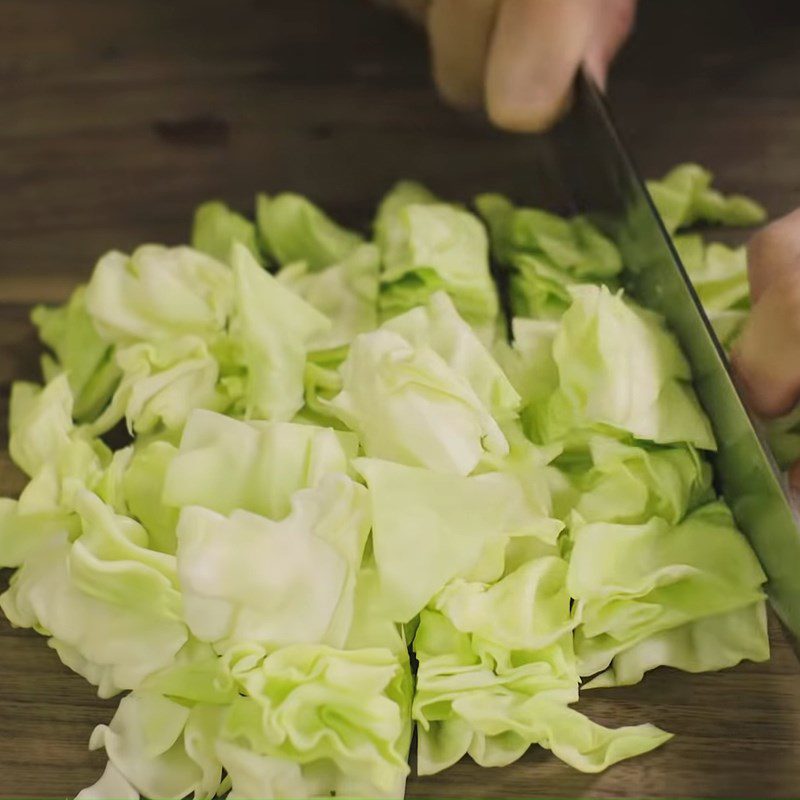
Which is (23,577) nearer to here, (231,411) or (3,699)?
(3,699)

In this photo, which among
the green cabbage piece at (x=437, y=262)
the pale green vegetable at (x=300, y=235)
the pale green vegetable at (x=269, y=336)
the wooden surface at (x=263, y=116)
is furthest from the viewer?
the wooden surface at (x=263, y=116)

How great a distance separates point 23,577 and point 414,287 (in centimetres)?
46

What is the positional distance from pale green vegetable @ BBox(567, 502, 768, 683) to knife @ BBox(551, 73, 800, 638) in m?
0.03

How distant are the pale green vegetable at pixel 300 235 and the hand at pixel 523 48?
220 mm

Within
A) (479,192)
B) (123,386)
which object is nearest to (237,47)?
(479,192)

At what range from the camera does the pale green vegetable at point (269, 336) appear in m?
0.95

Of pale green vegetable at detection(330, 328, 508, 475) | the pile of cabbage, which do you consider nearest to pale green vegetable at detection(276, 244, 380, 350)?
the pile of cabbage

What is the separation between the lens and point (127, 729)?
0.81m

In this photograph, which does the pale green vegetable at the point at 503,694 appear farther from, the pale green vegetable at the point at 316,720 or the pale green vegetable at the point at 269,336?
the pale green vegetable at the point at 269,336

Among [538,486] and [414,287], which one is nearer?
[538,486]

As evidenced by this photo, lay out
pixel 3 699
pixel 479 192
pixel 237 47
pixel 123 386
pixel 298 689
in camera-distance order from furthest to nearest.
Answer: pixel 237 47
pixel 479 192
pixel 123 386
pixel 3 699
pixel 298 689

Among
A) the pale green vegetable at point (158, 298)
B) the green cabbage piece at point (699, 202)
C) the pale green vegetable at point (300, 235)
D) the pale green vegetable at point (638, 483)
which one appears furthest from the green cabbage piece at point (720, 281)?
the pale green vegetable at point (158, 298)

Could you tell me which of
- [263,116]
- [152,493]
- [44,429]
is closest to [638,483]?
[152,493]

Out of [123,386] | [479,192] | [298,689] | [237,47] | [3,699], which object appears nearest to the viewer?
[298,689]
